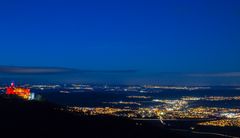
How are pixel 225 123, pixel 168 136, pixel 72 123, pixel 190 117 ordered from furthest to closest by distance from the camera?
1. pixel 190 117
2. pixel 225 123
3. pixel 168 136
4. pixel 72 123

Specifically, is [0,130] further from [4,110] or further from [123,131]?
[123,131]

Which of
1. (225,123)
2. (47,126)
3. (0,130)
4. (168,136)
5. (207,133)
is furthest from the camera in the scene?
(225,123)

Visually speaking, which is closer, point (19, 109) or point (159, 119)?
point (19, 109)

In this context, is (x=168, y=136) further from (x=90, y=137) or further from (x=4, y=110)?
(x=4, y=110)

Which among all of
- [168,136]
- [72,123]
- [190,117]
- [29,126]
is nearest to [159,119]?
[190,117]

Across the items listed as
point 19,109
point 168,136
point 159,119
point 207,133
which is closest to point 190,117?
point 159,119

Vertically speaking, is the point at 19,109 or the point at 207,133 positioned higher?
the point at 19,109
